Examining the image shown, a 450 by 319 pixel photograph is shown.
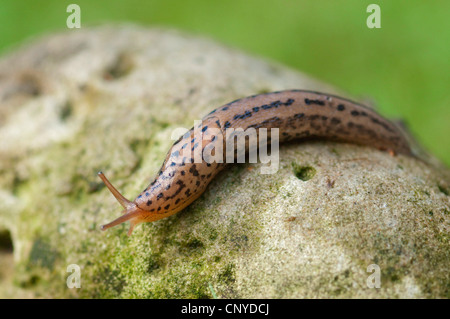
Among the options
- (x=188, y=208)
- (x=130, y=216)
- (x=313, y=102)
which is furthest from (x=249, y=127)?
(x=130, y=216)

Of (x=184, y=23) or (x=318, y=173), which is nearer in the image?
(x=318, y=173)

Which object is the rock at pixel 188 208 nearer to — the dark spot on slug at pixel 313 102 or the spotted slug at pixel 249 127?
the spotted slug at pixel 249 127

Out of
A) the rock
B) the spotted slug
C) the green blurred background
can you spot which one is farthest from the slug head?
the green blurred background

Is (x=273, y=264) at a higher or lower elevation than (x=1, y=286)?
higher
